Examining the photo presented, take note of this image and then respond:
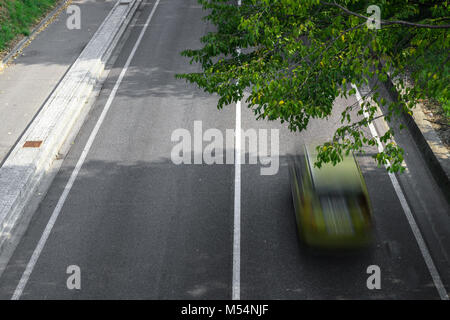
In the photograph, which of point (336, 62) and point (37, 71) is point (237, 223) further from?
point (37, 71)

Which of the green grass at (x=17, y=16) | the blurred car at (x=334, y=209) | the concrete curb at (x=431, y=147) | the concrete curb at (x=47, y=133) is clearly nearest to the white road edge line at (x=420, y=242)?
the concrete curb at (x=431, y=147)

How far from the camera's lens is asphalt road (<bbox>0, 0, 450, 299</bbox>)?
9805 millimetres

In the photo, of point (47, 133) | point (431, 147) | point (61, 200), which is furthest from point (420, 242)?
point (47, 133)

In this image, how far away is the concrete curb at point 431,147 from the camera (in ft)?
41.6

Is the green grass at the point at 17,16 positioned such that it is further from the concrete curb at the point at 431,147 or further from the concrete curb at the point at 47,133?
the concrete curb at the point at 431,147

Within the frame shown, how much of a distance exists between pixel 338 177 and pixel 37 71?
15.3 meters

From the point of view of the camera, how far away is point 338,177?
10.1 metres

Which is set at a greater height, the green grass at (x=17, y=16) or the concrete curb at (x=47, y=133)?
the green grass at (x=17, y=16)

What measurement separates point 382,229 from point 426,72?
4.97 meters

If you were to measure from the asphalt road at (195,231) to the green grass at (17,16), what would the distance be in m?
9.57

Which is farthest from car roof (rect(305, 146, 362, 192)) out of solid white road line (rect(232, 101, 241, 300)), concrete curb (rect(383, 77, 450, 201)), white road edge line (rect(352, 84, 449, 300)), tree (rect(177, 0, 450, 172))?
concrete curb (rect(383, 77, 450, 201))

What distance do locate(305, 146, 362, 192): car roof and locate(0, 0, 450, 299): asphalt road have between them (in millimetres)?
1354

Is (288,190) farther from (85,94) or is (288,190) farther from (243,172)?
(85,94)
